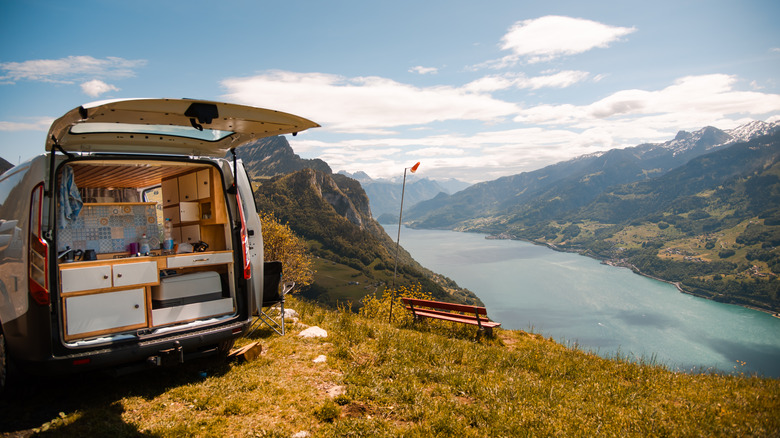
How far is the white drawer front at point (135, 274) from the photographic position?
14.6 ft

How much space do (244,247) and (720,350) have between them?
112175 millimetres

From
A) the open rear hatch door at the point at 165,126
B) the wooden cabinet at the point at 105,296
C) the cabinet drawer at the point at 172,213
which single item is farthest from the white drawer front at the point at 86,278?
the cabinet drawer at the point at 172,213

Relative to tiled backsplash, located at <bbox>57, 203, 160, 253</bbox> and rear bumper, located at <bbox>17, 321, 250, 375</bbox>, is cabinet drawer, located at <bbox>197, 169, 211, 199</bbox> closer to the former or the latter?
tiled backsplash, located at <bbox>57, 203, 160, 253</bbox>

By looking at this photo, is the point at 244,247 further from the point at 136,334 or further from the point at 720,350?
the point at 720,350

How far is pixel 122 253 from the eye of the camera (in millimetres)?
6176

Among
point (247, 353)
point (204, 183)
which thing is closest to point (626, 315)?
point (247, 353)

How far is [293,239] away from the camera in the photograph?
94.5 feet

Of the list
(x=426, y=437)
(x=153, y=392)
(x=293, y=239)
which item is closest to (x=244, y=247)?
(x=153, y=392)

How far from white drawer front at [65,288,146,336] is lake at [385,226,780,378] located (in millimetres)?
57974

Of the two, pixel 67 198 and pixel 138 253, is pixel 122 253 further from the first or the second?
pixel 67 198

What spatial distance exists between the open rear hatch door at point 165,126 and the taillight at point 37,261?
2.72 ft

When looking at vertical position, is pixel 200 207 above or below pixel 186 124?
below

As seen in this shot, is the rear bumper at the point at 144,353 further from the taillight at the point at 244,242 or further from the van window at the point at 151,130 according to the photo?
the van window at the point at 151,130

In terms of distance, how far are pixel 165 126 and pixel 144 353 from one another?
277 centimetres
